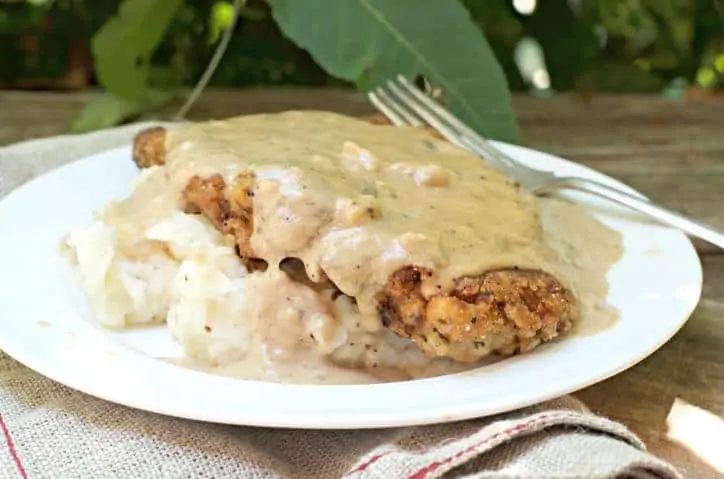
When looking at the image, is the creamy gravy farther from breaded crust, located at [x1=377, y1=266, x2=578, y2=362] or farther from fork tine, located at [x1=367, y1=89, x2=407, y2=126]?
fork tine, located at [x1=367, y1=89, x2=407, y2=126]

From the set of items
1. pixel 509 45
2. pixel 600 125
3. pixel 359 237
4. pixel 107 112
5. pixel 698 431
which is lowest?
pixel 600 125

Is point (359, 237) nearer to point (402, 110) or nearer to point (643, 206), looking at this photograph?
point (643, 206)

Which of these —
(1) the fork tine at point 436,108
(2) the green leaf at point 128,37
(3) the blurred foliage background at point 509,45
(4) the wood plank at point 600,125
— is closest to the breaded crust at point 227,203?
(1) the fork tine at point 436,108

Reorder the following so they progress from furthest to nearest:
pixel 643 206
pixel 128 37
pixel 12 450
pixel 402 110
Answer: pixel 128 37, pixel 402 110, pixel 643 206, pixel 12 450

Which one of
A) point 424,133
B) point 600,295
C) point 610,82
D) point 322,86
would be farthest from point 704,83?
A: point 600,295

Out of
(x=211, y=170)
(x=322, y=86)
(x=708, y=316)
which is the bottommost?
(x=322, y=86)

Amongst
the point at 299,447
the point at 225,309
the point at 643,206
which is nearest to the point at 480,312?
the point at 299,447

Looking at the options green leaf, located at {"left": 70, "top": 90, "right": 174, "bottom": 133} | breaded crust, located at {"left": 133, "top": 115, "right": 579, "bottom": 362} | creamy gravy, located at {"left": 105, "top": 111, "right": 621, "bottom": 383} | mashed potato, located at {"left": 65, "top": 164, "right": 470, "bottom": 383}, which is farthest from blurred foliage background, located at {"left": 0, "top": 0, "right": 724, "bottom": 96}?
breaded crust, located at {"left": 133, "top": 115, "right": 579, "bottom": 362}

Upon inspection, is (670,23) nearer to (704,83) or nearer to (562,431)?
(704,83)
